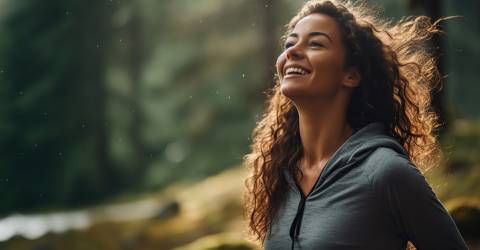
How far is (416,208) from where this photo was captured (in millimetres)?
2133

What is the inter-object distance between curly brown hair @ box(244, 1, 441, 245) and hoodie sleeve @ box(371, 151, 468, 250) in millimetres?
457

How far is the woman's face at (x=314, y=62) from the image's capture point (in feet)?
8.37

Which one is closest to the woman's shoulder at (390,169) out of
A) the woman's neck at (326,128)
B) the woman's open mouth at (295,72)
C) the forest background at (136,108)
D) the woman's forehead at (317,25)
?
the woman's neck at (326,128)

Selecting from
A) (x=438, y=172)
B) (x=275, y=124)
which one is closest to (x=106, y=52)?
(x=438, y=172)

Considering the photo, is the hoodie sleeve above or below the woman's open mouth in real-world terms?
below

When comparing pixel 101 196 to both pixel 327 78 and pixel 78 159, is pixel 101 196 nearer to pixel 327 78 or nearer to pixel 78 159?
pixel 78 159

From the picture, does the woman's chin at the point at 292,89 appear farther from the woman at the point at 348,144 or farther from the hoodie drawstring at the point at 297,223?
the hoodie drawstring at the point at 297,223

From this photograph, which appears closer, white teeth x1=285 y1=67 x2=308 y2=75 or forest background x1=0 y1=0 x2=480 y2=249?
white teeth x1=285 y1=67 x2=308 y2=75

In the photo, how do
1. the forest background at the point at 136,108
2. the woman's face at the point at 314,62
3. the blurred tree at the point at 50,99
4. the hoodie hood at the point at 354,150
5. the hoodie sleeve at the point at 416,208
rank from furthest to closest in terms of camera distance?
the blurred tree at the point at 50,99 → the forest background at the point at 136,108 → the woman's face at the point at 314,62 → the hoodie hood at the point at 354,150 → the hoodie sleeve at the point at 416,208

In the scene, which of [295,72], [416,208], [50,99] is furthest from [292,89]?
[50,99]

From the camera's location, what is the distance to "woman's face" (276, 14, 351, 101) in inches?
100

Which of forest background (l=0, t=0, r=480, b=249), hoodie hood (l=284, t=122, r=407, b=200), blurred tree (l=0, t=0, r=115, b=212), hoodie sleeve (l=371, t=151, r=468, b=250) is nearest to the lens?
hoodie sleeve (l=371, t=151, r=468, b=250)

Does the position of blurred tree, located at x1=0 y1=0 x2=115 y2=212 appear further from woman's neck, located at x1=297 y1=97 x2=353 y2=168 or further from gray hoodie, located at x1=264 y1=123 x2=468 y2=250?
gray hoodie, located at x1=264 y1=123 x2=468 y2=250

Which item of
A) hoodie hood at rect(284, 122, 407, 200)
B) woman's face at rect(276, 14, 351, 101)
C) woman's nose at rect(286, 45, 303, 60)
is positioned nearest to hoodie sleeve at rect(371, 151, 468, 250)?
hoodie hood at rect(284, 122, 407, 200)
